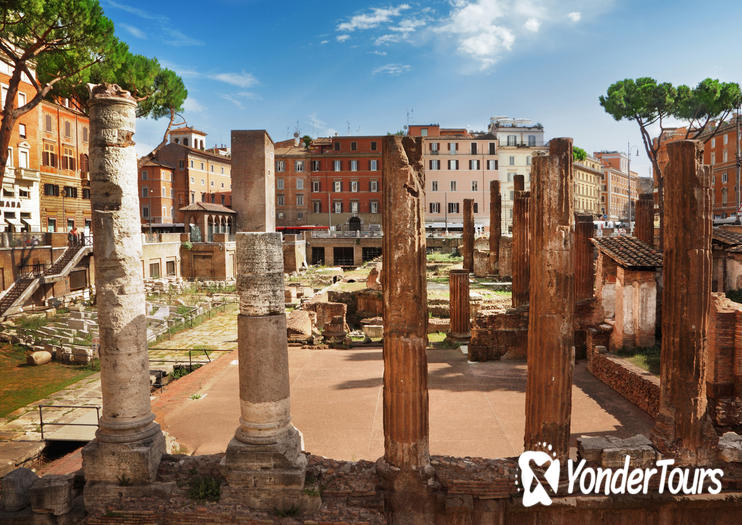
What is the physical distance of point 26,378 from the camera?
14.8 metres

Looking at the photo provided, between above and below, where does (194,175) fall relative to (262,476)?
above

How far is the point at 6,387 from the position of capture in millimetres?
13922

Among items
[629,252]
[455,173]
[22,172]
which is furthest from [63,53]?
[455,173]

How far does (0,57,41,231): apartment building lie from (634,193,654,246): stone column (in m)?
29.8

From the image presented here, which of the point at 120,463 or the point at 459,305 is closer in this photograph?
the point at 120,463

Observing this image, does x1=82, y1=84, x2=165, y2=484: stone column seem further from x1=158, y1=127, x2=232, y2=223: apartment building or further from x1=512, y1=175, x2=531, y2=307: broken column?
x1=158, y1=127, x2=232, y2=223: apartment building

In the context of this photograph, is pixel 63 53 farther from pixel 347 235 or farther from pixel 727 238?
pixel 347 235

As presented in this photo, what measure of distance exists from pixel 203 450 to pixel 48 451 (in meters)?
4.05

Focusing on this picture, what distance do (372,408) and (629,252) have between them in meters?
7.40

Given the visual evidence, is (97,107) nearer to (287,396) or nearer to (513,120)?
(287,396)

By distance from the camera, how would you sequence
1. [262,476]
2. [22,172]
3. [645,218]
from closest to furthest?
[262,476], [645,218], [22,172]

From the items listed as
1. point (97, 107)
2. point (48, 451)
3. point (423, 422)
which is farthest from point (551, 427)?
point (48, 451)

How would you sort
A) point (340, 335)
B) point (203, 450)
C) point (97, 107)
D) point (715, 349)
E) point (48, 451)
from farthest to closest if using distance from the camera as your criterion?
point (340, 335)
point (48, 451)
point (715, 349)
point (203, 450)
point (97, 107)

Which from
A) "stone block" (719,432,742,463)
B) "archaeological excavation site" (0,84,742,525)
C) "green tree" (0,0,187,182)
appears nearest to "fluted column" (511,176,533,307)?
"archaeological excavation site" (0,84,742,525)
